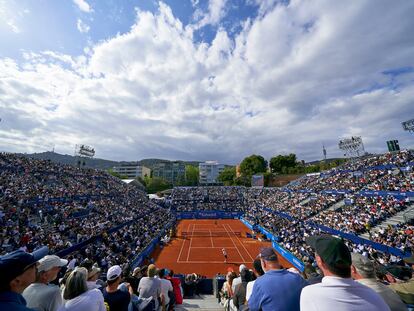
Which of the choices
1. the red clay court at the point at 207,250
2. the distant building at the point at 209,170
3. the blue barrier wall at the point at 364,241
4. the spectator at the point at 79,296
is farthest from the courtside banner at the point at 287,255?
the distant building at the point at 209,170

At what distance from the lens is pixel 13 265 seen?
73.7 inches

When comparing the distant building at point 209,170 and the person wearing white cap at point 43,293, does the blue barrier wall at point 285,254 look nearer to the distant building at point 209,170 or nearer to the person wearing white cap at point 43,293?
the person wearing white cap at point 43,293

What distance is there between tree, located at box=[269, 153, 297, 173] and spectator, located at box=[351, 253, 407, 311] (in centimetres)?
8139

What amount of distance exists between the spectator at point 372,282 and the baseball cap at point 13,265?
3.61m

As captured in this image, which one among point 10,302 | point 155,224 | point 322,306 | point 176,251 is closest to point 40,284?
point 10,302

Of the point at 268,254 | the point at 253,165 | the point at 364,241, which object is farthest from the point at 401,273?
the point at 253,165

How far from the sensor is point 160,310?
4.41 m

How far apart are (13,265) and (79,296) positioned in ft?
3.16

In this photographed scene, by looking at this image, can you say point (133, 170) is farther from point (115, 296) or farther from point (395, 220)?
point (115, 296)

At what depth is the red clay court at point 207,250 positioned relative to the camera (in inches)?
833

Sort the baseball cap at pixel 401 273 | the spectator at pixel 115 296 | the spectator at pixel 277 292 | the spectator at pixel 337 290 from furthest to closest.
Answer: the baseball cap at pixel 401 273
the spectator at pixel 115 296
the spectator at pixel 277 292
the spectator at pixel 337 290

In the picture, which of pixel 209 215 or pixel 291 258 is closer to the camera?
pixel 291 258

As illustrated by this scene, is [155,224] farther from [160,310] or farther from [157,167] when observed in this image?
[157,167]

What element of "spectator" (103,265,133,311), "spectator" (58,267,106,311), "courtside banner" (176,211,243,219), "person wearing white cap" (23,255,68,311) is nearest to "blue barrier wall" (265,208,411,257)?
"spectator" (103,265,133,311)
